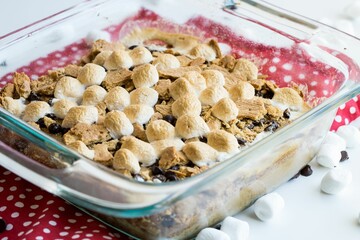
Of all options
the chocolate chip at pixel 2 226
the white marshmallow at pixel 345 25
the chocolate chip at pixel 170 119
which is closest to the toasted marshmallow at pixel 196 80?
the chocolate chip at pixel 170 119

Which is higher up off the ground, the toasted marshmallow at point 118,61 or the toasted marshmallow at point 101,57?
the toasted marshmallow at point 118,61

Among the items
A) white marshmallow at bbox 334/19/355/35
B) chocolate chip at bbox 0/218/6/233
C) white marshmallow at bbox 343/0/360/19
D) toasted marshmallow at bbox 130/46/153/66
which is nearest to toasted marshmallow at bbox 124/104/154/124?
toasted marshmallow at bbox 130/46/153/66

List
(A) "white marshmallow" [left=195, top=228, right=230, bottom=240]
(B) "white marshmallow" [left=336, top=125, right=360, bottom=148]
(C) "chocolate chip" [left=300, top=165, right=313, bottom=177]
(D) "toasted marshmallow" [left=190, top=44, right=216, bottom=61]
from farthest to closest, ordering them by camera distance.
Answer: (D) "toasted marshmallow" [left=190, top=44, right=216, bottom=61] < (B) "white marshmallow" [left=336, top=125, right=360, bottom=148] < (C) "chocolate chip" [left=300, top=165, right=313, bottom=177] < (A) "white marshmallow" [left=195, top=228, right=230, bottom=240]

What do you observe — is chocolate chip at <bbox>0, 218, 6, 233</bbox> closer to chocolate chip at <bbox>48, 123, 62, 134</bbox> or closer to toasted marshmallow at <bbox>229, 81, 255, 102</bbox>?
chocolate chip at <bbox>48, 123, 62, 134</bbox>

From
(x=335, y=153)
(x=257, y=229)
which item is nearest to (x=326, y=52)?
(x=335, y=153)

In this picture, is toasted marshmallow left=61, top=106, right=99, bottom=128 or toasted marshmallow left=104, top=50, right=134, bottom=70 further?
toasted marshmallow left=104, top=50, right=134, bottom=70

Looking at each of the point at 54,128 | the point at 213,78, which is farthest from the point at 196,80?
the point at 54,128

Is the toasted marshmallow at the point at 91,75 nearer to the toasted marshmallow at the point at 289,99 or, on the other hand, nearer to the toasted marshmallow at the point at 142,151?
the toasted marshmallow at the point at 142,151
